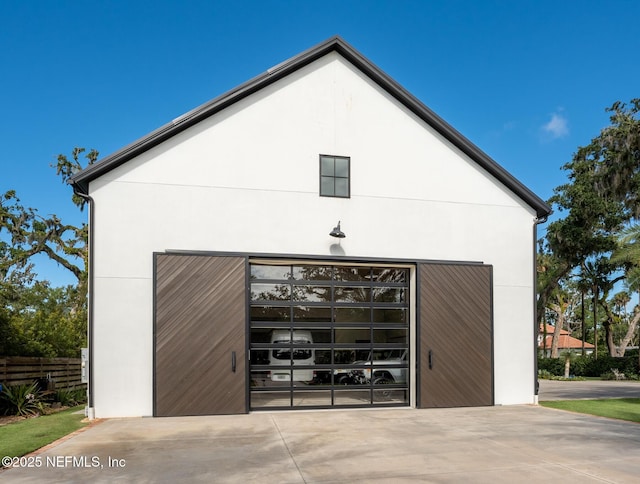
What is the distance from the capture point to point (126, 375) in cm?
992

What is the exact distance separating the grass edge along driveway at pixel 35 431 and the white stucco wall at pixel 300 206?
2.51ft

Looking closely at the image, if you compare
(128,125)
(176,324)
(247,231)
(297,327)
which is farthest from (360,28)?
(128,125)

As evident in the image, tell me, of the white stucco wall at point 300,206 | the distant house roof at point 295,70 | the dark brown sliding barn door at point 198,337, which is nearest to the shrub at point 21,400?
the white stucco wall at point 300,206

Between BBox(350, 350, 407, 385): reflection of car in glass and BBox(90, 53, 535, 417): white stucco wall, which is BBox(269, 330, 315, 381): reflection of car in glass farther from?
BBox(90, 53, 535, 417): white stucco wall

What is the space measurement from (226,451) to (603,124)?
25.9m

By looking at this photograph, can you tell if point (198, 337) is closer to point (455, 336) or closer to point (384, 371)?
point (384, 371)

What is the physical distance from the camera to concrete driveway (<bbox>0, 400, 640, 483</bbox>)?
5.87 metres

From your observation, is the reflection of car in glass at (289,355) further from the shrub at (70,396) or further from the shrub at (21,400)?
the shrub at (70,396)

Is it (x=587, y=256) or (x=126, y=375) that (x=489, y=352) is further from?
(x=587, y=256)

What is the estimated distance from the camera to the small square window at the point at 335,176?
11.3 metres

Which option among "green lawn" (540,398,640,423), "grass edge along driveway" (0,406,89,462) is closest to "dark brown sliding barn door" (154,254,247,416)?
"grass edge along driveway" (0,406,89,462)

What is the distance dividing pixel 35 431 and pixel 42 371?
3.89 m

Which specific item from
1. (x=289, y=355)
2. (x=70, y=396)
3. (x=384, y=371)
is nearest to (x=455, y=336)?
(x=384, y=371)

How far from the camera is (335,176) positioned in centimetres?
1138
